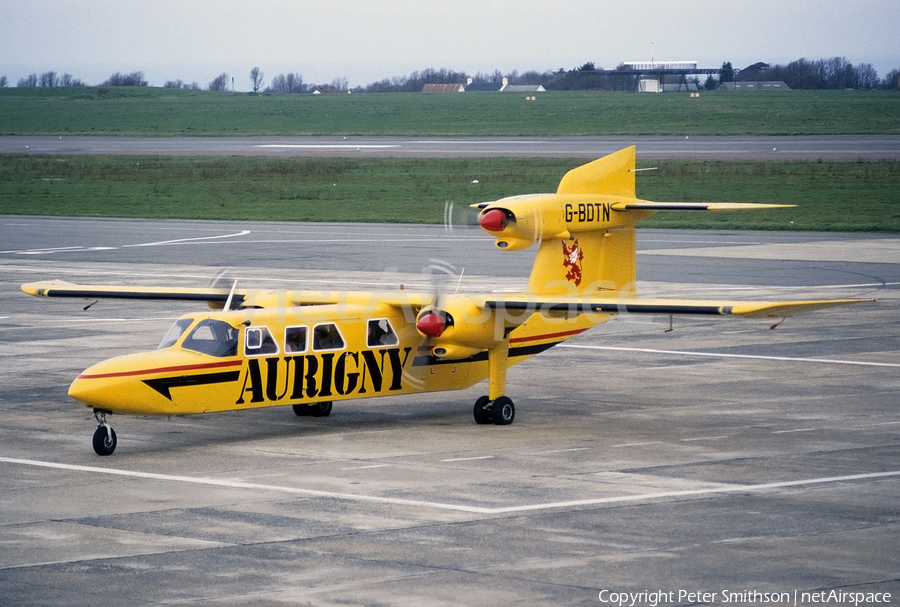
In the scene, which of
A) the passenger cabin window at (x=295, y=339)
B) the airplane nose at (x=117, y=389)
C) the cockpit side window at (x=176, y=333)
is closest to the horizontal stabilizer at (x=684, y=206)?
the passenger cabin window at (x=295, y=339)

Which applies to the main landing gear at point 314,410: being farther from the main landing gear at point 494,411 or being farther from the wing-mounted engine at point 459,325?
the main landing gear at point 494,411

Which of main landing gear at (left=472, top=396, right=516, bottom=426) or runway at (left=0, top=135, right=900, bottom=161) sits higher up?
runway at (left=0, top=135, right=900, bottom=161)

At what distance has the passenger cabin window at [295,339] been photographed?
68.6 feet

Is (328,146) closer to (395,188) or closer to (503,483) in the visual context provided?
(395,188)

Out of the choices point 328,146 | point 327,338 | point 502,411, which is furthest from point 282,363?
point 328,146

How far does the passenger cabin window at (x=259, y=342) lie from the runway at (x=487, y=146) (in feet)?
229

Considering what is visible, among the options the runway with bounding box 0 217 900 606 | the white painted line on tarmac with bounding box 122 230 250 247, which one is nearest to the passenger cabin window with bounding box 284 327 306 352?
the runway with bounding box 0 217 900 606

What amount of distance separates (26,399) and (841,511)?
16.0m

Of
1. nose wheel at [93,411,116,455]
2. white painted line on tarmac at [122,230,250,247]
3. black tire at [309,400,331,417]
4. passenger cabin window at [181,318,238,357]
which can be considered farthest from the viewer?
white painted line on tarmac at [122,230,250,247]

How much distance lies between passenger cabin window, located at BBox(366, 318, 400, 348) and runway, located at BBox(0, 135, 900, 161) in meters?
68.0

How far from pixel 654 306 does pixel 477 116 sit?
146846 mm


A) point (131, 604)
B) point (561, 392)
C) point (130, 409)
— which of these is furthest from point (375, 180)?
point (131, 604)

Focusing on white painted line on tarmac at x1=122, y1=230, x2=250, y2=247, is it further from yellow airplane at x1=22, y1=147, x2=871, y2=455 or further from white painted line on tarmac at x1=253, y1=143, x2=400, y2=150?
white painted line on tarmac at x1=253, y1=143, x2=400, y2=150

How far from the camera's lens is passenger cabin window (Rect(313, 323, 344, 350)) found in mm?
21297
